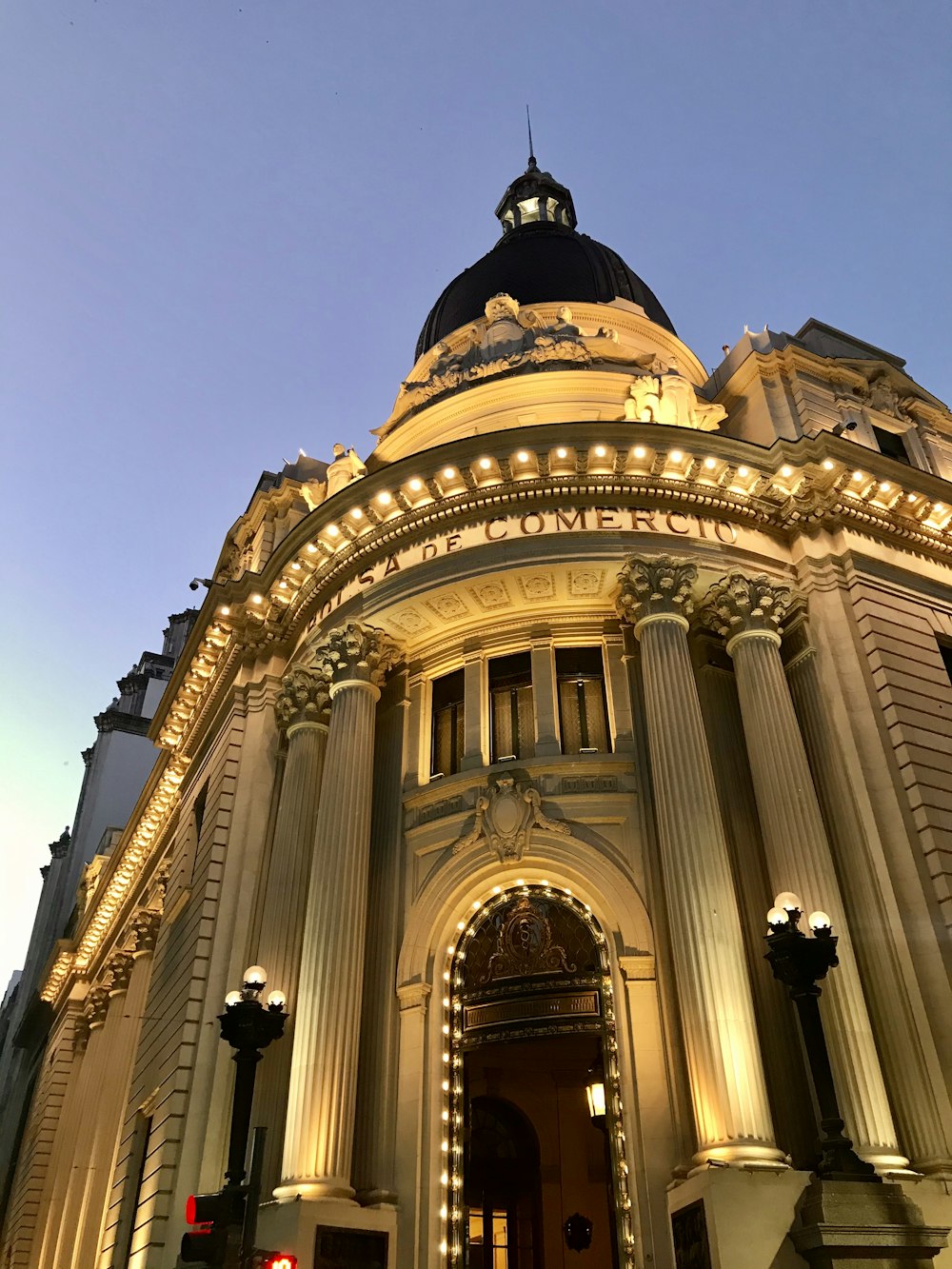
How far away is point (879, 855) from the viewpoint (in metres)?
17.0

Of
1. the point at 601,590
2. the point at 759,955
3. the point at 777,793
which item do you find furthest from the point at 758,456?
the point at 759,955

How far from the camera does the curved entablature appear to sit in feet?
78.1

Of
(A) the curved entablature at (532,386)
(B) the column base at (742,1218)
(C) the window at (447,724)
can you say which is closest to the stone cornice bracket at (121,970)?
(C) the window at (447,724)

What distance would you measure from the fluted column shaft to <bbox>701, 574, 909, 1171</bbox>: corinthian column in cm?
35

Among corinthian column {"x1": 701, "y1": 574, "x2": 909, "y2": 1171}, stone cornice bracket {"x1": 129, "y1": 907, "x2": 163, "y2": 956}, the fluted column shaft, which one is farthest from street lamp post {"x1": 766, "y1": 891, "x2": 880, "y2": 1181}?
stone cornice bracket {"x1": 129, "y1": 907, "x2": 163, "y2": 956}

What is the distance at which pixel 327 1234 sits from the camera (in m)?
14.9

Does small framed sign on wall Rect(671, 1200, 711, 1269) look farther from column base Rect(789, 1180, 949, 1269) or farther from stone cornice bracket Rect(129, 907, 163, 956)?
stone cornice bracket Rect(129, 907, 163, 956)

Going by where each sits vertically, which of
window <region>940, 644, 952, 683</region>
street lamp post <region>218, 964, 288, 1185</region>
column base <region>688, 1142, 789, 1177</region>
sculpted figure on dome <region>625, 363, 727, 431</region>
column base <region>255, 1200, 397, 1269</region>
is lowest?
column base <region>255, 1200, 397, 1269</region>

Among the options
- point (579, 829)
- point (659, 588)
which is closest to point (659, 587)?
point (659, 588)

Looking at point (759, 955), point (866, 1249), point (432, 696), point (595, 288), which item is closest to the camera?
point (866, 1249)

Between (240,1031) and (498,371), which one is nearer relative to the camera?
(240,1031)

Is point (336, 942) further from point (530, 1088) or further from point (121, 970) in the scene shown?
point (121, 970)

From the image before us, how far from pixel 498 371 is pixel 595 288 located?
9.43 metres

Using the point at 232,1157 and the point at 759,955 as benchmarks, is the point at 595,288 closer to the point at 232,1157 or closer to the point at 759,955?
the point at 759,955
